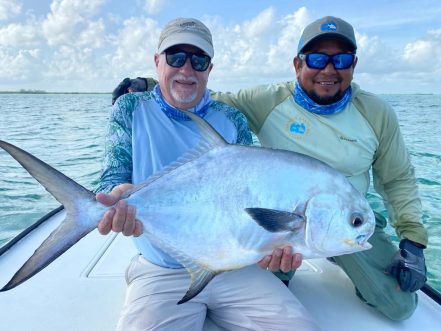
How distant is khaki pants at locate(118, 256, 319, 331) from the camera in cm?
176

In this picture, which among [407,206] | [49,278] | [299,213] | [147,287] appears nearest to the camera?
[299,213]

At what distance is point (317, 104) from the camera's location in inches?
98.4

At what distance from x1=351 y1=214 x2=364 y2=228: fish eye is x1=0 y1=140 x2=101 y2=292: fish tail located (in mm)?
950

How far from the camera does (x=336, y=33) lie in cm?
240

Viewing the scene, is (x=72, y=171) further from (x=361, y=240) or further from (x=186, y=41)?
(x=361, y=240)

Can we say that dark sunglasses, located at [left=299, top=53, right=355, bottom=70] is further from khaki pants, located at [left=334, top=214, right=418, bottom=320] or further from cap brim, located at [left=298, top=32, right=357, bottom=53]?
khaki pants, located at [left=334, top=214, right=418, bottom=320]

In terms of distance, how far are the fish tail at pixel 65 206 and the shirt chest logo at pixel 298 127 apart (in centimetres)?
136

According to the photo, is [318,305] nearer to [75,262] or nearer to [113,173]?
[113,173]

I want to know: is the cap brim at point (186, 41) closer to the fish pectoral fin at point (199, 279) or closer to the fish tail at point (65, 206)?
the fish tail at point (65, 206)

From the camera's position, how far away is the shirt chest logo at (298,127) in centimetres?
249

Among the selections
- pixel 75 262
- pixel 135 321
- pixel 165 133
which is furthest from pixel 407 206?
pixel 75 262

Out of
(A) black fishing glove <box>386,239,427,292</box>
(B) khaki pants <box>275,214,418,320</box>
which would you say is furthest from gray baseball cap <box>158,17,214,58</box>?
(A) black fishing glove <box>386,239,427,292</box>

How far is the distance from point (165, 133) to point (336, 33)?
1.20 meters

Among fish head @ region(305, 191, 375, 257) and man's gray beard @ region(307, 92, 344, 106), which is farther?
man's gray beard @ region(307, 92, 344, 106)
